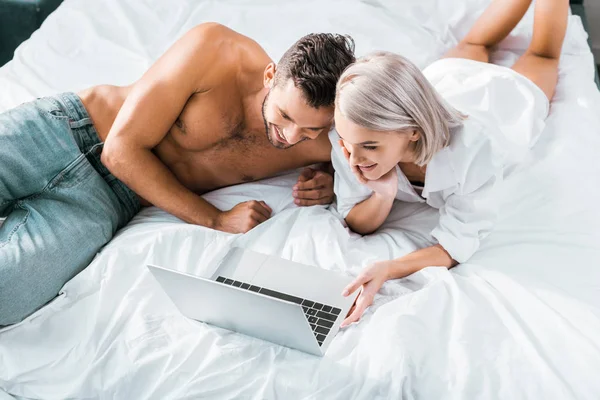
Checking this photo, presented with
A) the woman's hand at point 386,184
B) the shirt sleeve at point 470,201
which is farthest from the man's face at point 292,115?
the shirt sleeve at point 470,201

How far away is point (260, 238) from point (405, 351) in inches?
16.9

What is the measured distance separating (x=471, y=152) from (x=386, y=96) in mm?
253

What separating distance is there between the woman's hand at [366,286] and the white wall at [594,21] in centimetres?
169

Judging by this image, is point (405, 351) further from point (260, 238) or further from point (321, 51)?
point (321, 51)

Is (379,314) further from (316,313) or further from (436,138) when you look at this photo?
(436,138)

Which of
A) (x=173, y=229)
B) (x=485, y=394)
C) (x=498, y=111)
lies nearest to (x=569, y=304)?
(x=485, y=394)

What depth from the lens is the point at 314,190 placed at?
159 centimetres

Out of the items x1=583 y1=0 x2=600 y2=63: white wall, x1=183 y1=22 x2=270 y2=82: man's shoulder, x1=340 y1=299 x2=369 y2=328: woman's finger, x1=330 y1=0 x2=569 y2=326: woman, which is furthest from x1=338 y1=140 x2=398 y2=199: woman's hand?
x1=583 y1=0 x2=600 y2=63: white wall

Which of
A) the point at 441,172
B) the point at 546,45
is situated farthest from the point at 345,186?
the point at 546,45

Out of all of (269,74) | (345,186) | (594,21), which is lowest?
(594,21)

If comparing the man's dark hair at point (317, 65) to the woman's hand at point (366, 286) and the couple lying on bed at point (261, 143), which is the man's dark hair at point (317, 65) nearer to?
the couple lying on bed at point (261, 143)

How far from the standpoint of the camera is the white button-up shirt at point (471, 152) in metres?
1.39

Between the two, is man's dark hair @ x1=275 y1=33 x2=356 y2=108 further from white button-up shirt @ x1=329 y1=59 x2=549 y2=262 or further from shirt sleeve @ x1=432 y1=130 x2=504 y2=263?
shirt sleeve @ x1=432 y1=130 x2=504 y2=263

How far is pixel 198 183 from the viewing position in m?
1.71
